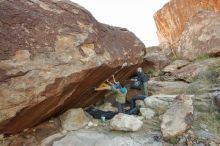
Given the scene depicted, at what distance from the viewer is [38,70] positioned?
4824 mm

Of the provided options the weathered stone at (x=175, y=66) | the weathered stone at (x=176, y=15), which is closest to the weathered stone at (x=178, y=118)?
the weathered stone at (x=175, y=66)

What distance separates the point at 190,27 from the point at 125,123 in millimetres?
6843

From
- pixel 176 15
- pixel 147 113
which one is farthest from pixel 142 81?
pixel 176 15

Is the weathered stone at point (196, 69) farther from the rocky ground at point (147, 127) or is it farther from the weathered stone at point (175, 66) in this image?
the rocky ground at point (147, 127)

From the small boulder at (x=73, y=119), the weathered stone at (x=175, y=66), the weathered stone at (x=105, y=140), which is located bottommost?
the weathered stone at (x=105, y=140)

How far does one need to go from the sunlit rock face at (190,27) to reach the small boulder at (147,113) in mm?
4252

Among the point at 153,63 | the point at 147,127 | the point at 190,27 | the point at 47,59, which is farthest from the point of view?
the point at 190,27

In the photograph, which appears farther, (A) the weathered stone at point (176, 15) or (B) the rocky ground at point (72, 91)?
(A) the weathered stone at point (176, 15)

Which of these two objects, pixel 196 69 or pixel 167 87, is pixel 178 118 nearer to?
pixel 167 87

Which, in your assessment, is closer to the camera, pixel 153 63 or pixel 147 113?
pixel 147 113

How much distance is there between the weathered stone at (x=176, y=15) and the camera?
40.5 ft

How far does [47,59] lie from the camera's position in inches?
196

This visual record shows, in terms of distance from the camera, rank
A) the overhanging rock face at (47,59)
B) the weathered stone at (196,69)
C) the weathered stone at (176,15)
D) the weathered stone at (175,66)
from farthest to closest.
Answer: the weathered stone at (176,15) < the weathered stone at (175,66) < the weathered stone at (196,69) < the overhanging rock face at (47,59)

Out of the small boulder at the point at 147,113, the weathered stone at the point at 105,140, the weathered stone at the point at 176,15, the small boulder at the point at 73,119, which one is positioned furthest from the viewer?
the weathered stone at the point at 176,15
